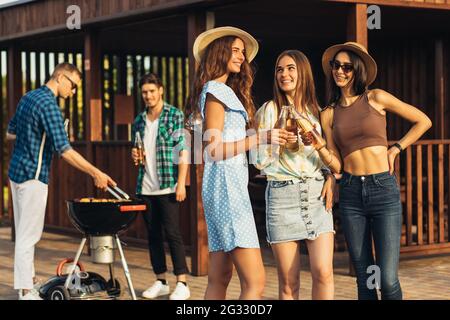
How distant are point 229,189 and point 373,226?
110cm

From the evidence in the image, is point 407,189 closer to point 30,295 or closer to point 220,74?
point 30,295

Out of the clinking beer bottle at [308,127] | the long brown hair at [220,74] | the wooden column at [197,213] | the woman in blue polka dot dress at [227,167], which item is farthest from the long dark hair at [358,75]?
the wooden column at [197,213]

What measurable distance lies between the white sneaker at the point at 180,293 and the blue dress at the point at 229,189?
2.94 m

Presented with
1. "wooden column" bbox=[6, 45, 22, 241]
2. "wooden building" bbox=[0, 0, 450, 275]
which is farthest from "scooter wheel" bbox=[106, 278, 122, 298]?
"wooden column" bbox=[6, 45, 22, 241]

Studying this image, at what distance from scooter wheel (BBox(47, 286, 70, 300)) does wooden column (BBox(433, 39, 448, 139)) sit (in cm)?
656

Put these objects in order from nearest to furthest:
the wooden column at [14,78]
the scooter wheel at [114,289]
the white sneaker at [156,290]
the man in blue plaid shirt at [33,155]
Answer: the man in blue plaid shirt at [33,155], the scooter wheel at [114,289], the white sneaker at [156,290], the wooden column at [14,78]

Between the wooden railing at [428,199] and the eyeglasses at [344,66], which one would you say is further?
the wooden railing at [428,199]

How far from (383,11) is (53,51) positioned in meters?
6.02

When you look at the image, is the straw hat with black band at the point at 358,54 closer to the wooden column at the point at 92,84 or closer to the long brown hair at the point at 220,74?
the long brown hair at the point at 220,74

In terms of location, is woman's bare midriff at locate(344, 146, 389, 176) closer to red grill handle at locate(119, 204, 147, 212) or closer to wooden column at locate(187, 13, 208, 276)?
red grill handle at locate(119, 204, 147, 212)

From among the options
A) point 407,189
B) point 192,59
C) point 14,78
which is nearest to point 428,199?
point 407,189

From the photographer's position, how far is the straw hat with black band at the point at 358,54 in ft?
19.5

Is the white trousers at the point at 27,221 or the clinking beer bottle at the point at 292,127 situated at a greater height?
the clinking beer bottle at the point at 292,127
